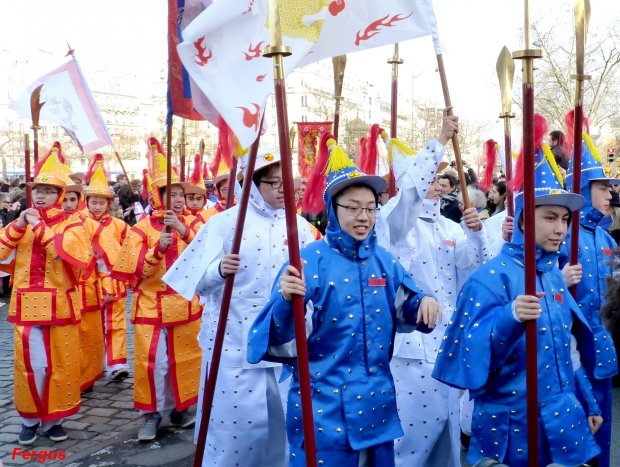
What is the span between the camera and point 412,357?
407cm

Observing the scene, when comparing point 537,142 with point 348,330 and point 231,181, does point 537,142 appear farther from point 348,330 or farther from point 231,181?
point 231,181

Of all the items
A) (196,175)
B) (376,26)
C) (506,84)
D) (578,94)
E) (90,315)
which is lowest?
(90,315)

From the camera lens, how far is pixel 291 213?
9.30 ft

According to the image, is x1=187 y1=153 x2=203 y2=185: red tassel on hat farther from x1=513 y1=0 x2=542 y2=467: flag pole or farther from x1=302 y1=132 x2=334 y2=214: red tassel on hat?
x1=513 y1=0 x2=542 y2=467: flag pole

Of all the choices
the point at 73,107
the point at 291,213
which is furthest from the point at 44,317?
the point at 291,213

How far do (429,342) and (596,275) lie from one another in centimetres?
107

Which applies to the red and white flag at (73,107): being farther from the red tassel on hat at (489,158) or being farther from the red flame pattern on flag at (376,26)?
the red flame pattern on flag at (376,26)

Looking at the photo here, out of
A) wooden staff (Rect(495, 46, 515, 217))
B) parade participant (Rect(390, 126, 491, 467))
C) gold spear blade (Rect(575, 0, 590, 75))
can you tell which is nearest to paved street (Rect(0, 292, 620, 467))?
parade participant (Rect(390, 126, 491, 467))

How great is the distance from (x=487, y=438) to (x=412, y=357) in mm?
1089

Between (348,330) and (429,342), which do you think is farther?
(429,342)

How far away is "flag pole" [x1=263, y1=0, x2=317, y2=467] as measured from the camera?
108 inches

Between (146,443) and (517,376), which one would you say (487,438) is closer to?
(517,376)

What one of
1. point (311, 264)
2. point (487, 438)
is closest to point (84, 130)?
point (311, 264)

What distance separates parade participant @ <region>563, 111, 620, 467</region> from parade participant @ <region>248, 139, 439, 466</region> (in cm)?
96
